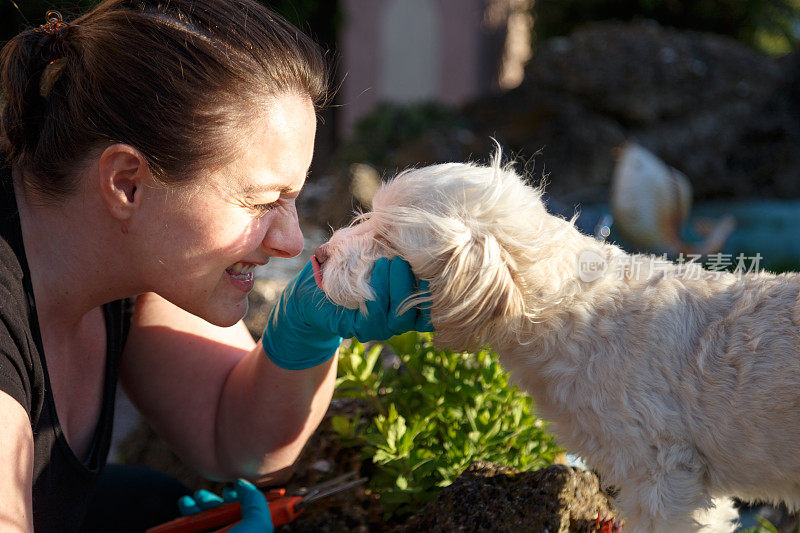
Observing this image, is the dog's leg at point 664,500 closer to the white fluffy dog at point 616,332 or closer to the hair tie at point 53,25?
the white fluffy dog at point 616,332

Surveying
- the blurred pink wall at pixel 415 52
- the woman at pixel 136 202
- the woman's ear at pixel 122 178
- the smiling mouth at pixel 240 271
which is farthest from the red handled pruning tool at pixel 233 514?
the blurred pink wall at pixel 415 52

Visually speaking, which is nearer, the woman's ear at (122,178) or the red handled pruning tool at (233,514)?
the woman's ear at (122,178)

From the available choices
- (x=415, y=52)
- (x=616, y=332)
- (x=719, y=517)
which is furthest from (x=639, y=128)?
(x=616, y=332)

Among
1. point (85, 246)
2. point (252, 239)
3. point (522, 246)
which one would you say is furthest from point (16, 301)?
point (522, 246)

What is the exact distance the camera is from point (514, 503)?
196 centimetres

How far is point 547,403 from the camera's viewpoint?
2.14 meters

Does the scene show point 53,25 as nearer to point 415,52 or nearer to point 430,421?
point 430,421

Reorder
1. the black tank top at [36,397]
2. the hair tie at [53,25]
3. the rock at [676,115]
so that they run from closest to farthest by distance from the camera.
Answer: the black tank top at [36,397], the hair tie at [53,25], the rock at [676,115]

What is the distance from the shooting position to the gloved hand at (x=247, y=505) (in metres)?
2.08

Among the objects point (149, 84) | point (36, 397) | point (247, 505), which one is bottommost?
point (247, 505)

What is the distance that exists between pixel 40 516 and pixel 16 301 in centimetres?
68

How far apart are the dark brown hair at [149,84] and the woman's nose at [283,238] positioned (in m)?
0.26

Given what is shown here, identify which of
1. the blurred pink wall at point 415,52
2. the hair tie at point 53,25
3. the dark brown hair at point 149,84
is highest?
the hair tie at point 53,25

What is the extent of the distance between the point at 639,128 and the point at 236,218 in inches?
285
